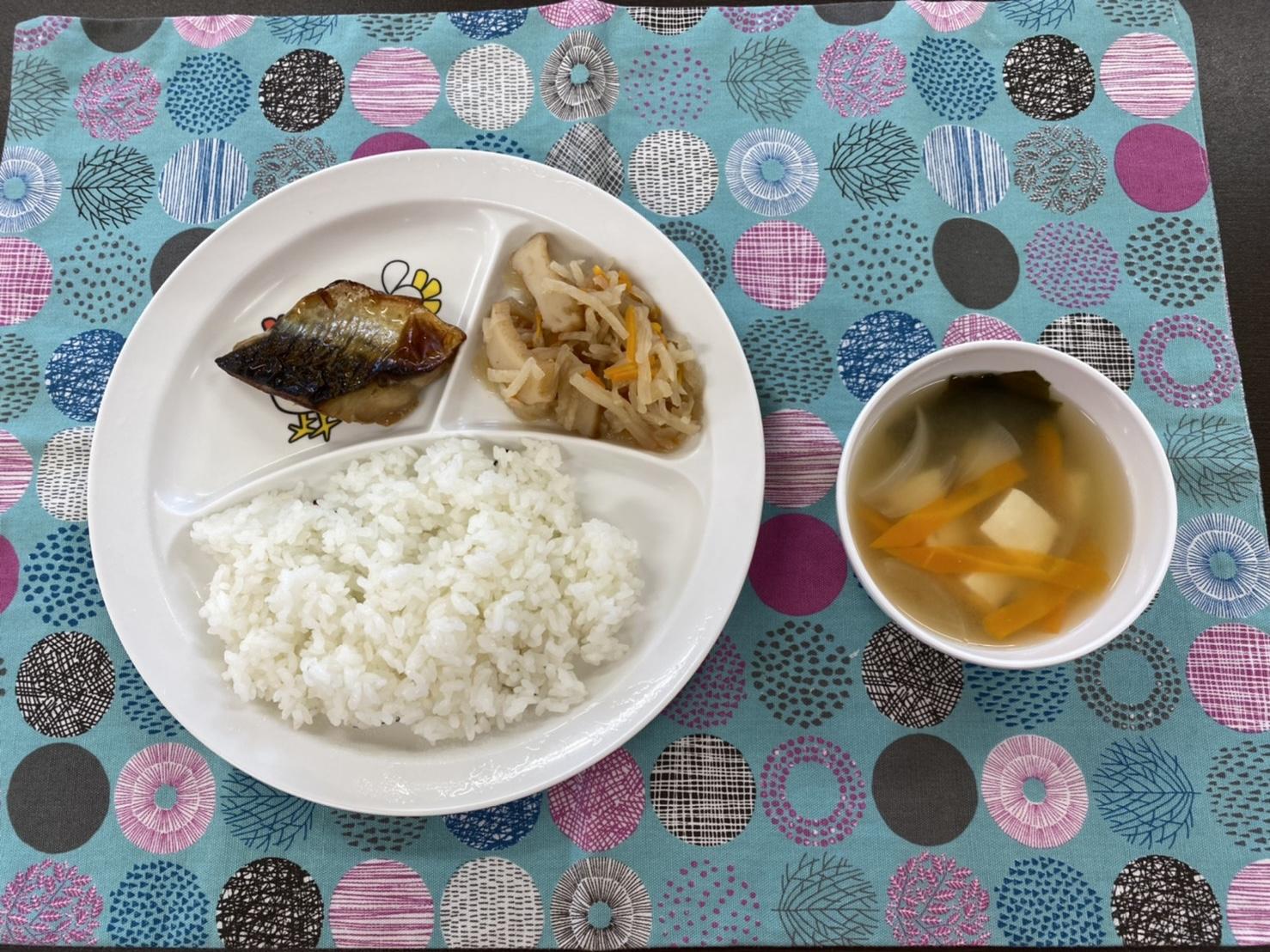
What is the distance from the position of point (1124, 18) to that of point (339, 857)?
3.16m

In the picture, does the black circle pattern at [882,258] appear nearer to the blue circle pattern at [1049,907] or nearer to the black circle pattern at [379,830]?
the blue circle pattern at [1049,907]

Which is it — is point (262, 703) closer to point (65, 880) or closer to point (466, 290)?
point (65, 880)

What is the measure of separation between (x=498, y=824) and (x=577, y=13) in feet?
7.43

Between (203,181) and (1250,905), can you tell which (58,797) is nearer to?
(203,181)

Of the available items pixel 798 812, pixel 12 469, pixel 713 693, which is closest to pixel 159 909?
pixel 12 469

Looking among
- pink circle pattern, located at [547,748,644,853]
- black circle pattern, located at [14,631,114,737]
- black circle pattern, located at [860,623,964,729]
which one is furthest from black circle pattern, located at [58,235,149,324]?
black circle pattern, located at [860,623,964,729]

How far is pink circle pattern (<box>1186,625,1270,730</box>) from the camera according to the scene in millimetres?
2133

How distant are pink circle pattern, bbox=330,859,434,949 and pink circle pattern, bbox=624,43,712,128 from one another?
2143 millimetres

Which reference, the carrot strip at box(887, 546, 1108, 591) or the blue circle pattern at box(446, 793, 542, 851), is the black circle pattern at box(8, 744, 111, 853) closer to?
the blue circle pattern at box(446, 793, 542, 851)

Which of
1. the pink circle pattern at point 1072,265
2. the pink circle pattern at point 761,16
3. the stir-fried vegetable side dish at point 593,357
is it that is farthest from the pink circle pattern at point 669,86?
the pink circle pattern at point 1072,265

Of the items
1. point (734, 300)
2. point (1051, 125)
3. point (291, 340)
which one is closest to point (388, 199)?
point (291, 340)

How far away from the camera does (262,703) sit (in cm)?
208

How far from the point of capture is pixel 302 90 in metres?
2.42

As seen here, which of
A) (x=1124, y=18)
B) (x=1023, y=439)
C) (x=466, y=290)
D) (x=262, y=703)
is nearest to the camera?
(x=1023, y=439)
